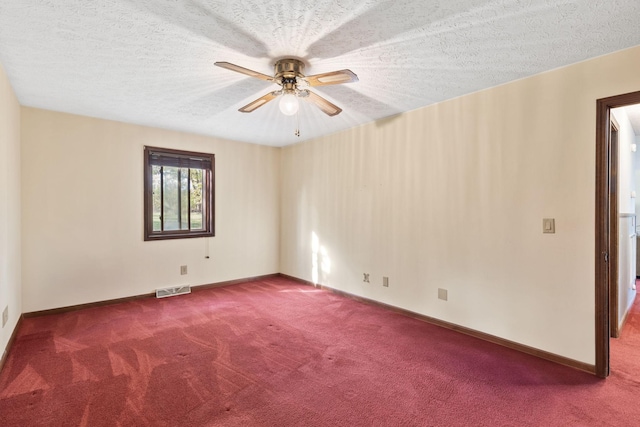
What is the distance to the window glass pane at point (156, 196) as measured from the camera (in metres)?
4.45

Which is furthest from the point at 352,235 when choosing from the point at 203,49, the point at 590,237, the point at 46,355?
the point at 46,355

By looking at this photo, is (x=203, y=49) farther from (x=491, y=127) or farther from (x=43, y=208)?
(x=43, y=208)

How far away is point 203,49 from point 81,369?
8.45ft

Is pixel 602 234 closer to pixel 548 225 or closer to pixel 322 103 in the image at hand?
pixel 548 225

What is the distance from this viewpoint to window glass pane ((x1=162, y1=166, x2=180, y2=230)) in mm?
4566

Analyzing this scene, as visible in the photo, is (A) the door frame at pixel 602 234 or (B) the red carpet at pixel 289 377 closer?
(B) the red carpet at pixel 289 377

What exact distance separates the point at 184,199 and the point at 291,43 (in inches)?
130

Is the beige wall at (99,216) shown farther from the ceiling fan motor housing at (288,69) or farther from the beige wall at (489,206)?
the ceiling fan motor housing at (288,69)

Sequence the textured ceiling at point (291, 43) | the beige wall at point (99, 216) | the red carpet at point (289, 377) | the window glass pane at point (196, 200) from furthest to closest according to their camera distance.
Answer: the window glass pane at point (196, 200), the beige wall at point (99, 216), the red carpet at point (289, 377), the textured ceiling at point (291, 43)

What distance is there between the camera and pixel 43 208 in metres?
3.62

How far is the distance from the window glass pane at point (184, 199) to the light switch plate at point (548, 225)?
4424 mm

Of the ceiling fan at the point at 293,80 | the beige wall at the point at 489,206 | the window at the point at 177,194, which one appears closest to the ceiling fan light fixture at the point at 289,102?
the ceiling fan at the point at 293,80

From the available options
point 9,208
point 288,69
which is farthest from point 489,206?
point 9,208

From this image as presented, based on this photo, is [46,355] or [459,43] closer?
[459,43]
